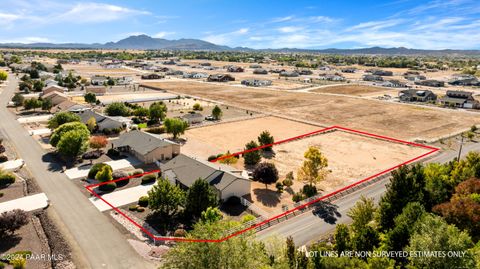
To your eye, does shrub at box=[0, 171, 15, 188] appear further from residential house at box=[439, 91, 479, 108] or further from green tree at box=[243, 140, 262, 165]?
residential house at box=[439, 91, 479, 108]

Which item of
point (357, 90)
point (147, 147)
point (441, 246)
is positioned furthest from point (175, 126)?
point (357, 90)

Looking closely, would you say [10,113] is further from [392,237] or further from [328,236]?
[392,237]

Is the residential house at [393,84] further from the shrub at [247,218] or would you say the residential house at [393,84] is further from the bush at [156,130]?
the shrub at [247,218]

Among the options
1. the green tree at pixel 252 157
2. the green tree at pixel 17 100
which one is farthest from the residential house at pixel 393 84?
the green tree at pixel 17 100

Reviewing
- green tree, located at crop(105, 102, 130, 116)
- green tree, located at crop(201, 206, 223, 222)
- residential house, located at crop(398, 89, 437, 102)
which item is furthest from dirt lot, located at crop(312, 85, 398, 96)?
green tree, located at crop(201, 206, 223, 222)

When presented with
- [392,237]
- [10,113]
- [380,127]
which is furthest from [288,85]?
[392,237]

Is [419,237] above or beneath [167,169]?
above
